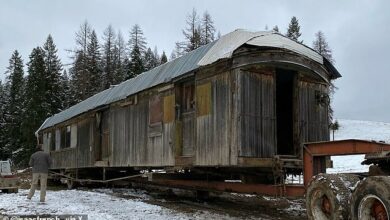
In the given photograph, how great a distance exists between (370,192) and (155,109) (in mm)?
9316

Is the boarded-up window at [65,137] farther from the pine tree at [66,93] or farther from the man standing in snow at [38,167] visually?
the pine tree at [66,93]

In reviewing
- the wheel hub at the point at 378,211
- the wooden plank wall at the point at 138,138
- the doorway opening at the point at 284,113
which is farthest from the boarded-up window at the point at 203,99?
the wheel hub at the point at 378,211

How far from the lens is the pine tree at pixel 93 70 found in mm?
51688

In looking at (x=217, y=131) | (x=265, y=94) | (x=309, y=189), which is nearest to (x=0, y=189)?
(x=217, y=131)

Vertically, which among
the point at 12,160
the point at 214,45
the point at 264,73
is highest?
the point at 214,45

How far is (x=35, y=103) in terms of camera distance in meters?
46.7

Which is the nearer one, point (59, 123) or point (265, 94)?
point (265, 94)

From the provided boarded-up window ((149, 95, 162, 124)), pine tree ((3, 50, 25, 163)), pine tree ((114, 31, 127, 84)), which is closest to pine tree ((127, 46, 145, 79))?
pine tree ((114, 31, 127, 84))

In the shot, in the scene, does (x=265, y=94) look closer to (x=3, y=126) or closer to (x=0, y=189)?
(x=0, y=189)

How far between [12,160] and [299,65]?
43.9 metres

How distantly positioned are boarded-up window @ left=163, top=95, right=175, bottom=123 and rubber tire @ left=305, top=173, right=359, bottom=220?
648cm

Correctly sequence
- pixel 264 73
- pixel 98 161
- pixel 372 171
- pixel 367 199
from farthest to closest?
pixel 98 161, pixel 264 73, pixel 372 171, pixel 367 199

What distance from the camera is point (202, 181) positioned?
14.0 m

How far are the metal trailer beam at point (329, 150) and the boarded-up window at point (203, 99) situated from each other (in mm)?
3413
